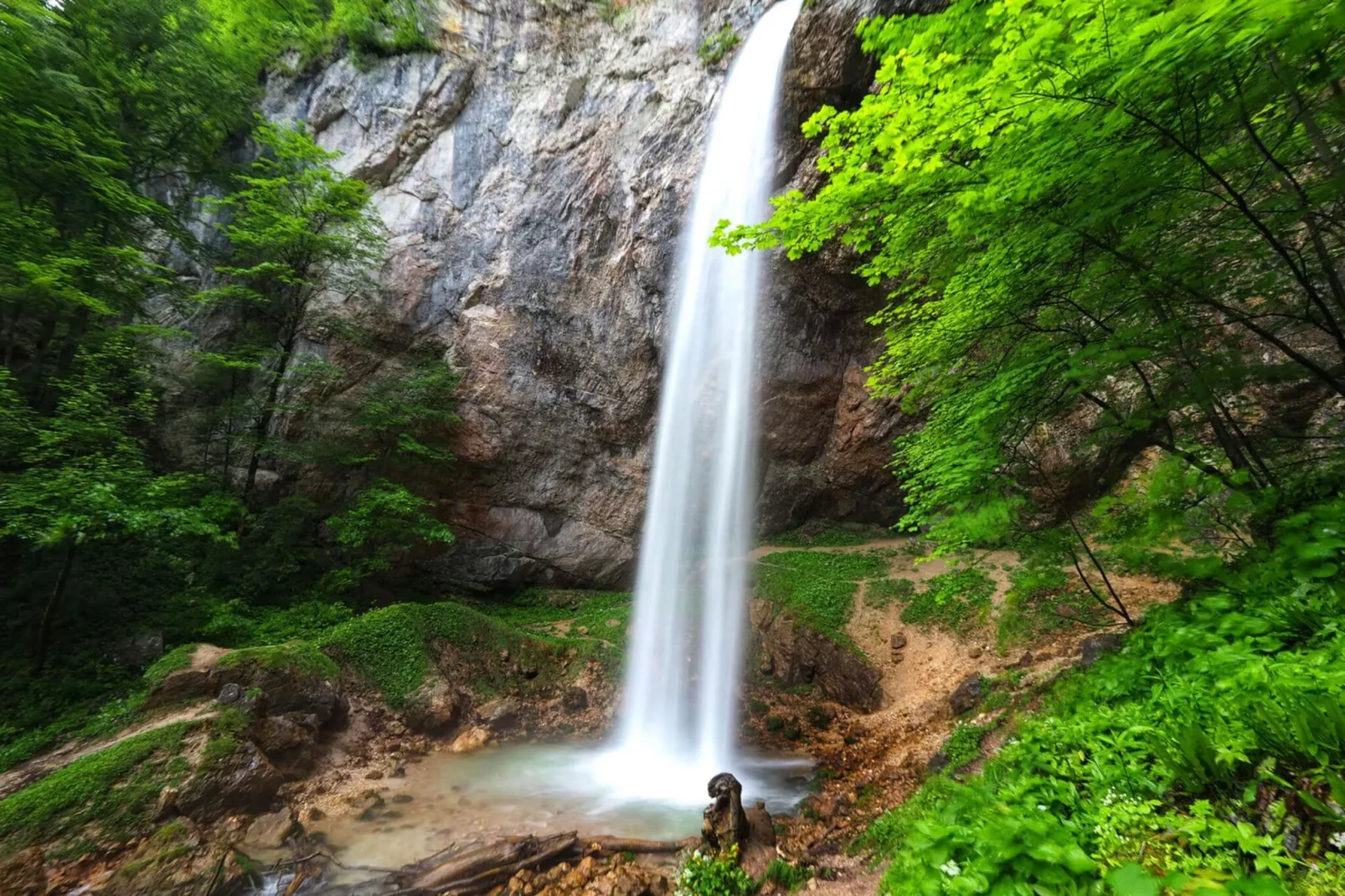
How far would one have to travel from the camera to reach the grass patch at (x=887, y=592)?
11586 millimetres

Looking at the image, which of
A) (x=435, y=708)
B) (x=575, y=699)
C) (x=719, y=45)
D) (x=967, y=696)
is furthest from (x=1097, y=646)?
(x=719, y=45)

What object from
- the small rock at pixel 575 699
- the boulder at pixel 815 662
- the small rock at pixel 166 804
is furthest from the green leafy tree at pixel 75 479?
the boulder at pixel 815 662

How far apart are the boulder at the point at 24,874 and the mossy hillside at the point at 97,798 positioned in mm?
94

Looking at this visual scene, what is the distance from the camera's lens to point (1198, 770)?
2.11 meters

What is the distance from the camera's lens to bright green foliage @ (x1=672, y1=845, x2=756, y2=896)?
15.4 feet

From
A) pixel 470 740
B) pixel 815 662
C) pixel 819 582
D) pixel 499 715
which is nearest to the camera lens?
pixel 470 740

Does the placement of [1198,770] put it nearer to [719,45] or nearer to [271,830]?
[271,830]

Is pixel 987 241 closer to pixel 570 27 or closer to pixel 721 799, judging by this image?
pixel 721 799

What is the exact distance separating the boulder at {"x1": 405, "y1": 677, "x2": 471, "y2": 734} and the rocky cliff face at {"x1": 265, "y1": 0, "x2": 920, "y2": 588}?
6.18 meters

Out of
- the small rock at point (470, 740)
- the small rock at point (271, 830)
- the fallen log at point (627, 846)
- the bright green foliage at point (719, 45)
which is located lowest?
the small rock at point (470, 740)

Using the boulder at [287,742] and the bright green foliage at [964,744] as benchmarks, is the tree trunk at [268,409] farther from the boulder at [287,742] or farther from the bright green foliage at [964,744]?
the bright green foliage at [964,744]

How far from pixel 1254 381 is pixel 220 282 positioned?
2187 cm

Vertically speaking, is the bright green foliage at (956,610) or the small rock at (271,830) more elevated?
the bright green foliage at (956,610)

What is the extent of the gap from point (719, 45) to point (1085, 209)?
16.8 meters
